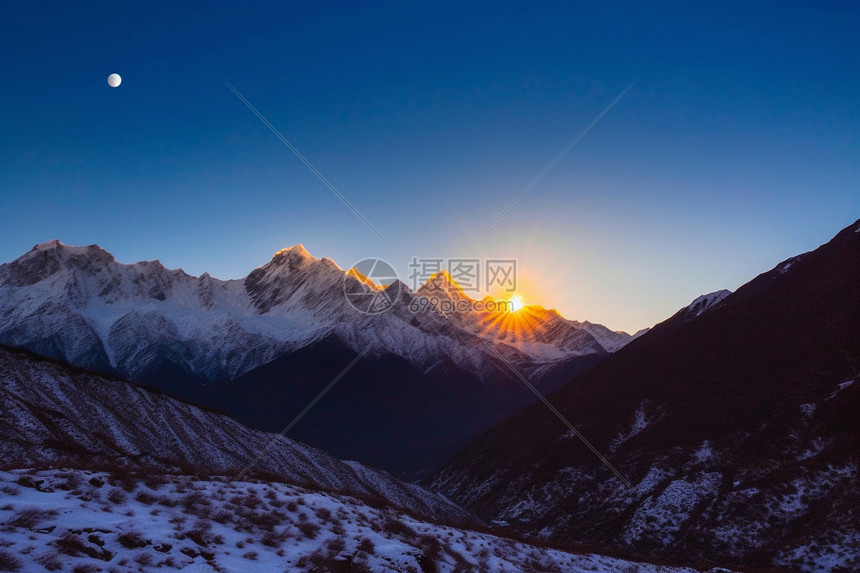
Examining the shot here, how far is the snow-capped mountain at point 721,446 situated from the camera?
44.3 metres

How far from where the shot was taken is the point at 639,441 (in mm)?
69750

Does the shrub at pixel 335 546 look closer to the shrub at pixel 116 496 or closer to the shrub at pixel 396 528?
the shrub at pixel 396 528

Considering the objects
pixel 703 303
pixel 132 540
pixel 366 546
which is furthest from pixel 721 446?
pixel 703 303

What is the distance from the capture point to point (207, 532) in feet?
46.9

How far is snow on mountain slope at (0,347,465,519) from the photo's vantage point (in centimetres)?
3553

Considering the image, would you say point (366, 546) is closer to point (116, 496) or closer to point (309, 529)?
point (309, 529)

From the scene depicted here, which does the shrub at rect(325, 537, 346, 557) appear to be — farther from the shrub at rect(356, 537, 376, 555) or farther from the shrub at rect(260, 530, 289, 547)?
the shrub at rect(260, 530, 289, 547)

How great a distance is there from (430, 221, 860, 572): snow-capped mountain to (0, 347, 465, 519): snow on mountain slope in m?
22.5

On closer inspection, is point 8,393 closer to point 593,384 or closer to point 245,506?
point 245,506

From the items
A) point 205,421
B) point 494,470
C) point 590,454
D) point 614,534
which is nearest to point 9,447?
point 205,421

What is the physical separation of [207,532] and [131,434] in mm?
39662

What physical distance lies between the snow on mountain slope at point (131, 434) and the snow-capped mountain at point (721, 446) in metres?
22.5

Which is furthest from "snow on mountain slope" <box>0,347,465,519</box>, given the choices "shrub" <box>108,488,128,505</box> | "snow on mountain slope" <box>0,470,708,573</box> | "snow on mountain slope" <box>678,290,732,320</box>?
"snow on mountain slope" <box>678,290,732,320</box>

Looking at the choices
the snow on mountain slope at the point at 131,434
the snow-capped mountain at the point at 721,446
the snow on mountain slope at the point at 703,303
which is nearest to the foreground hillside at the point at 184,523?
the snow on mountain slope at the point at 131,434
